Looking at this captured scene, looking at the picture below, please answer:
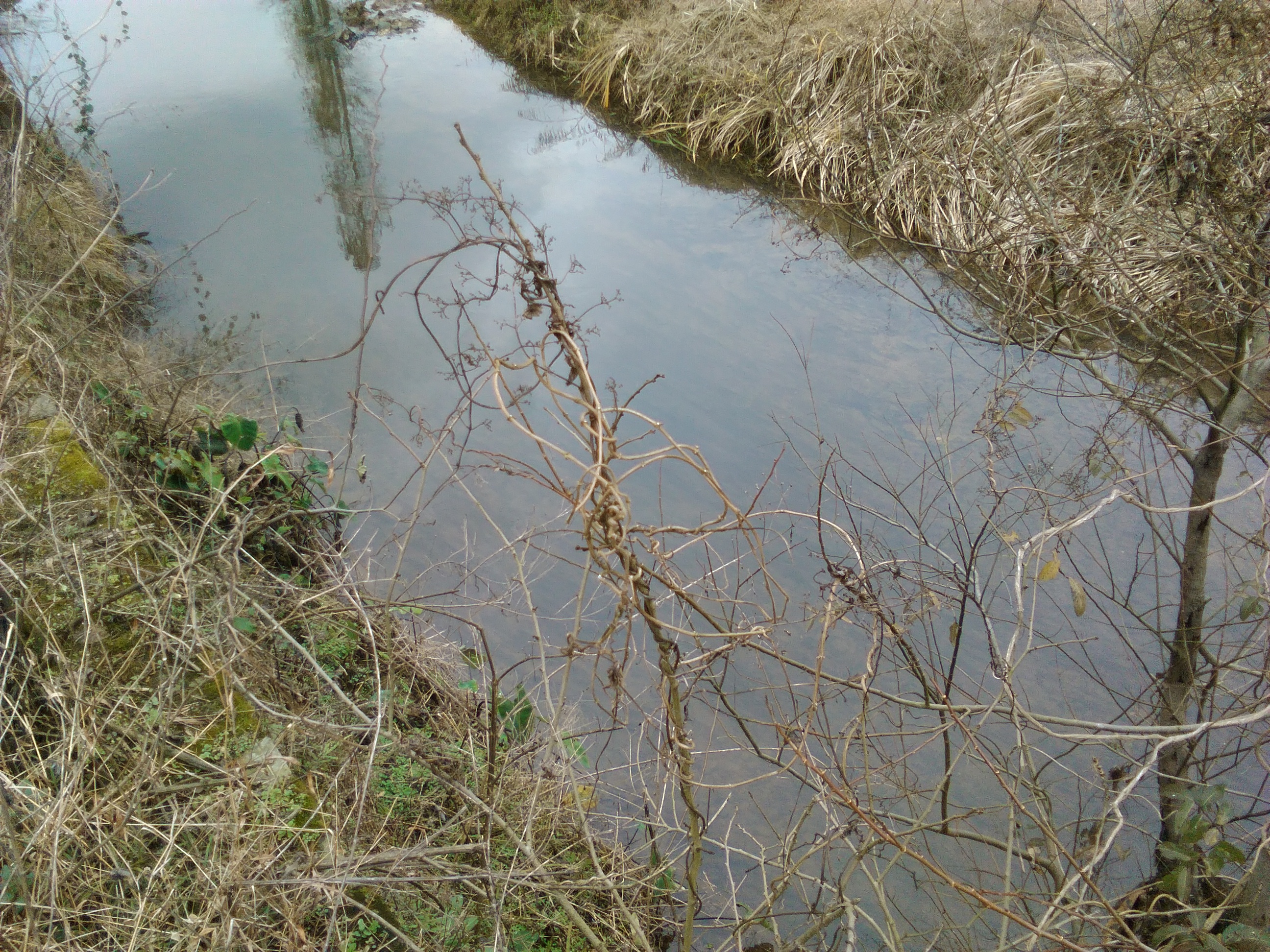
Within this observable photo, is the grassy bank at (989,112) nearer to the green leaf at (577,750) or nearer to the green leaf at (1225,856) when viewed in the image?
the green leaf at (1225,856)

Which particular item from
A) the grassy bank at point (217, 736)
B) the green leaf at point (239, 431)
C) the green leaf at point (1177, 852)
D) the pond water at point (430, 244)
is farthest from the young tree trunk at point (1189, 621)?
the green leaf at point (239, 431)

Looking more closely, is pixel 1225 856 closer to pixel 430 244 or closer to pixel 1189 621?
pixel 1189 621

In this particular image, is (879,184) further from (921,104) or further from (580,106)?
(580,106)

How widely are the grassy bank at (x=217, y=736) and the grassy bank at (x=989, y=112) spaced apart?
2439mm

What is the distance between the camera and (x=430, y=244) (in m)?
6.41

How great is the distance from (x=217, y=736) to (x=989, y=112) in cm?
507

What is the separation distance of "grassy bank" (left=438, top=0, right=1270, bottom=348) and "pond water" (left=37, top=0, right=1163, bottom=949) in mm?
567

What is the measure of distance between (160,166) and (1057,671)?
739cm

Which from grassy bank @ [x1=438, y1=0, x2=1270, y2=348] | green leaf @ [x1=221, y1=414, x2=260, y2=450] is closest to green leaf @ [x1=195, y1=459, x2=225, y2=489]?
green leaf @ [x1=221, y1=414, x2=260, y2=450]

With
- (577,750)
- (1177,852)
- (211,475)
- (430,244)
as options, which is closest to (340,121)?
(430,244)

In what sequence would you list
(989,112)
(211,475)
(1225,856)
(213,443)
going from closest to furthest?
(1225,856) < (211,475) < (213,443) < (989,112)

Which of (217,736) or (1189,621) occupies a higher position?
(1189,621)

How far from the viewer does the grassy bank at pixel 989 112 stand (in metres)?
2.88

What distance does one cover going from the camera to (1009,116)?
6215mm
